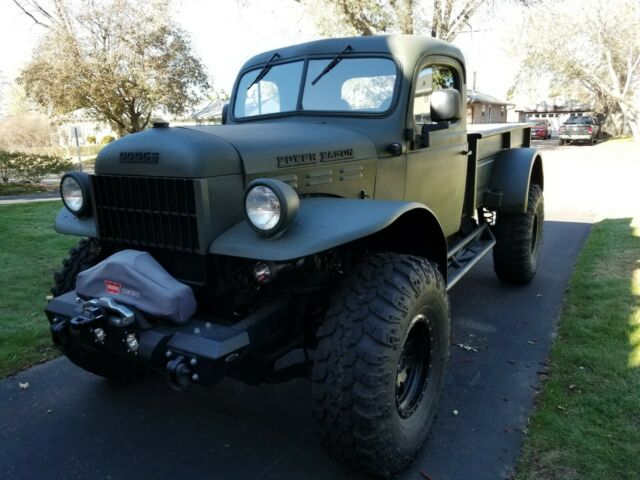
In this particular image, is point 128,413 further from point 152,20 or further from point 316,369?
point 152,20

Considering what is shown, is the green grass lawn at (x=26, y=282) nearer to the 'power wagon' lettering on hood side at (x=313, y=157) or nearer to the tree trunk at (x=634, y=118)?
the 'power wagon' lettering on hood side at (x=313, y=157)

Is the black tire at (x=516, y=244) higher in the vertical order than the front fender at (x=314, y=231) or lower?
lower

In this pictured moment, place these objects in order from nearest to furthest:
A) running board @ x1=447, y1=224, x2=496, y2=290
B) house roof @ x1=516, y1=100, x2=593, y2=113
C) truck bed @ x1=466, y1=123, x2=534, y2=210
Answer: running board @ x1=447, y1=224, x2=496, y2=290
truck bed @ x1=466, y1=123, x2=534, y2=210
house roof @ x1=516, y1=100, x2=593, y2=113

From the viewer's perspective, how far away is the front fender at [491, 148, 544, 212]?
183 inches

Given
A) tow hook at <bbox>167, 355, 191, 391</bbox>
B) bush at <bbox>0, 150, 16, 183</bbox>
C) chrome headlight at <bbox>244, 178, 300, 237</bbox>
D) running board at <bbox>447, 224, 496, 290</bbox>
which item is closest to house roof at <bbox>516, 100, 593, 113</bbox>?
bush at <bbox>0, 150, 16, 183</bbox>

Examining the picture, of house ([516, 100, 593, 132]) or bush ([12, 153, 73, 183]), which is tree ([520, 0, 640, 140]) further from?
house ([516, 100, 593, 132])

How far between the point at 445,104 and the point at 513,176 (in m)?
1.88

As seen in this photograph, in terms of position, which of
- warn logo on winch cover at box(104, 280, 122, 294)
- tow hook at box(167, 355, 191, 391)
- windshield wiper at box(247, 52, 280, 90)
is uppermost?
windshield wiper at box(247, 52, 280, 90)

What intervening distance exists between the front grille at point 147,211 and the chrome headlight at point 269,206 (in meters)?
0.30

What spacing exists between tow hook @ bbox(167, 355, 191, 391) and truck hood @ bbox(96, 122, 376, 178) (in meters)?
0.76

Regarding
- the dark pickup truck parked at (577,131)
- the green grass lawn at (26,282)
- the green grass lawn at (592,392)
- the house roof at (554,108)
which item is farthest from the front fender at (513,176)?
the house roof at (554,108)

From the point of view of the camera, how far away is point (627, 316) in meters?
4.04

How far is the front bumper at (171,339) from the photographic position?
2.04 meters

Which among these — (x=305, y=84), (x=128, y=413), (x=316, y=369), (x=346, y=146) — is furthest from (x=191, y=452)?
(x=305, y=84)
